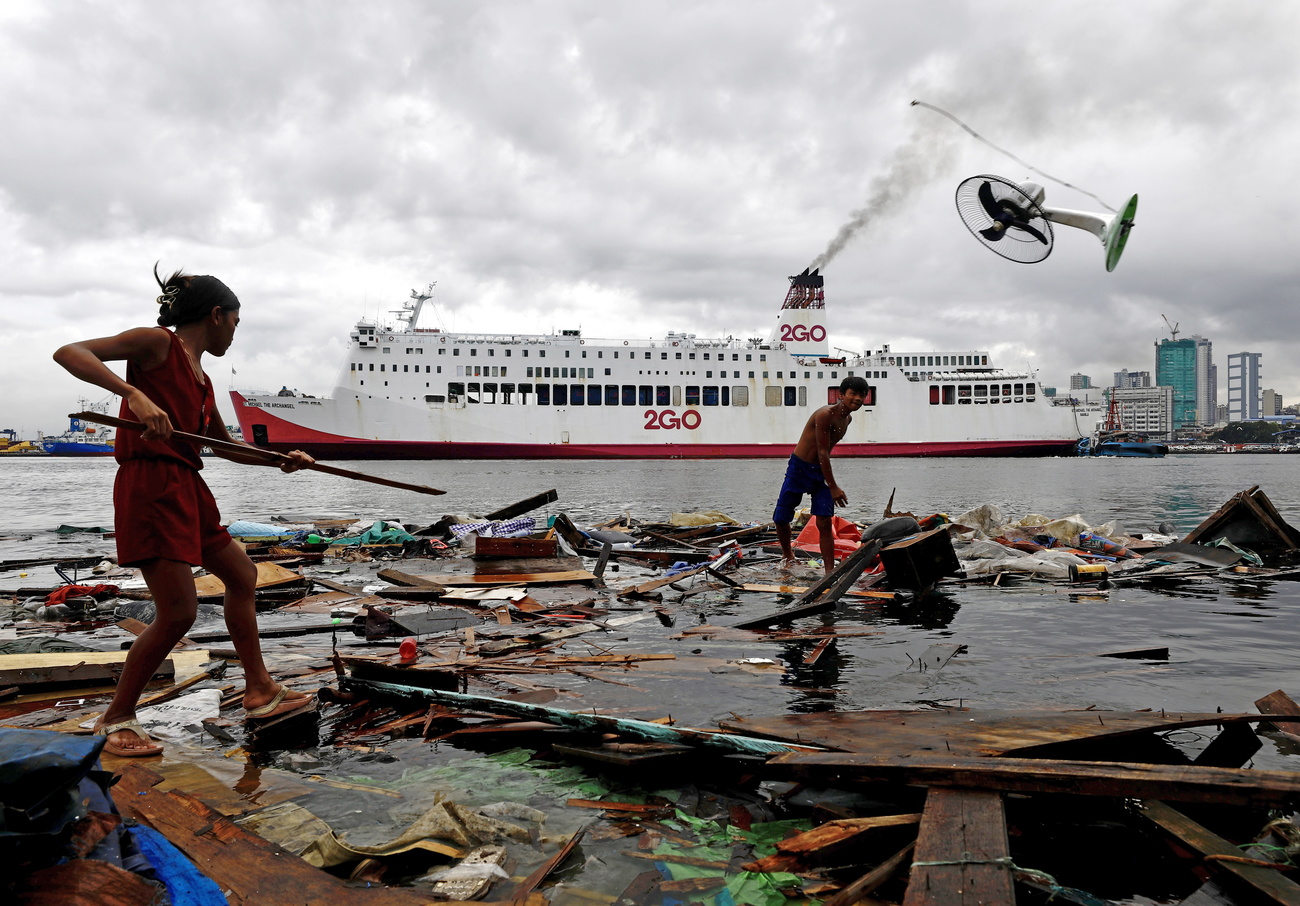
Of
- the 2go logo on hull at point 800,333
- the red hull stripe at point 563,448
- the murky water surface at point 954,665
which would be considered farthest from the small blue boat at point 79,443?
the murky water surface at point 954,665

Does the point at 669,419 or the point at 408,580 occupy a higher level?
the point at 669,419

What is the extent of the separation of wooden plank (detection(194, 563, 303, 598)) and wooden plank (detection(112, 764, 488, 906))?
4.09 metres

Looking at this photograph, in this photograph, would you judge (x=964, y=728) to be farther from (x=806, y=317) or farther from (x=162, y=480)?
(x=806, y=317)

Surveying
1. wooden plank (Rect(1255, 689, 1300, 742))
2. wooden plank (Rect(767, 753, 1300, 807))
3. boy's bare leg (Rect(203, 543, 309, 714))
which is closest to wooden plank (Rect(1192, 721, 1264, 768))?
wooden plank (Rect(1255, 689, 1300, 742))

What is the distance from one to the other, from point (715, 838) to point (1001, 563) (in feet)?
18.9

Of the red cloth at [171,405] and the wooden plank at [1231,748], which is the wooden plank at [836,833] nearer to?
the wooden plank at [1231,748]

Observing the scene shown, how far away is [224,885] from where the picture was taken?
1548mm

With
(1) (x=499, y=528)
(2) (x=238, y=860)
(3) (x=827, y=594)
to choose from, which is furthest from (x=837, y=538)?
(2) (x=238, y=860)

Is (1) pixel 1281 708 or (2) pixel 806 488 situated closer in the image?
(1) pixel 1281 708

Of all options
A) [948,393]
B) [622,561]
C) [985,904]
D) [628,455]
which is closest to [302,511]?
[622,561]

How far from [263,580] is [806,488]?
479 cm

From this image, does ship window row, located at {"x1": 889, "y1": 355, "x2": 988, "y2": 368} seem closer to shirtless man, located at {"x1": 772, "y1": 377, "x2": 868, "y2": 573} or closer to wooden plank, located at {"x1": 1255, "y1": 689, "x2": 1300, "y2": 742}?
shirtless man, located at {"x1": 772, "y1": 377, "x2": 868, "y2": 573}

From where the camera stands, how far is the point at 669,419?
45.8 metres

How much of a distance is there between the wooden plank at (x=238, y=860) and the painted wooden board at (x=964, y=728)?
4.01 feet
